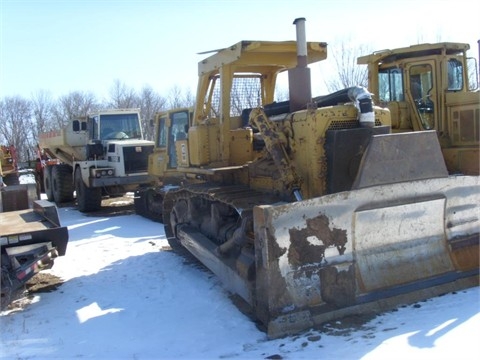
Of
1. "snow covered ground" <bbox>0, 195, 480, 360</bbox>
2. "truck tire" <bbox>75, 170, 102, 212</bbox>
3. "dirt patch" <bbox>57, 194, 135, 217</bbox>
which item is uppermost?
"truck tire" <bbox>75, 170, 102, 212</bbox>

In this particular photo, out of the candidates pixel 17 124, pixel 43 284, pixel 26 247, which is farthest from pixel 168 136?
pixel 17 124

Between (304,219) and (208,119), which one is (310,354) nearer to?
(304,219)

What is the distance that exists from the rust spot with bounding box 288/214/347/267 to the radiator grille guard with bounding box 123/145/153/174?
9150 millimetres

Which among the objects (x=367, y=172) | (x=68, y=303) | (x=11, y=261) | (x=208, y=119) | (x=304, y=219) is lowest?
(x=68, y=303)

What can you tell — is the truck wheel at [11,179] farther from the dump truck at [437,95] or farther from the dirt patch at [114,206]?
the dump truck at [437,95]

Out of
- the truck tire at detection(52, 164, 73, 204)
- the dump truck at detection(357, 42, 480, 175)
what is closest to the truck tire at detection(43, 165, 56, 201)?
the truck tire at detection(52, 164, 73, 204)

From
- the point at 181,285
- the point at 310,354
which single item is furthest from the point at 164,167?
the point at 310,354

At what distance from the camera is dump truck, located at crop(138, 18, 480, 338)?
4.14 m

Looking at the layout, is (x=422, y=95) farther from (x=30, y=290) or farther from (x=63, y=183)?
(x=63, y=183)

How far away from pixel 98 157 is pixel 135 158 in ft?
4.06

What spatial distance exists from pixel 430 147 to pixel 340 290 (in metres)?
1.62

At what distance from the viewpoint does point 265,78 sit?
7.01 metres

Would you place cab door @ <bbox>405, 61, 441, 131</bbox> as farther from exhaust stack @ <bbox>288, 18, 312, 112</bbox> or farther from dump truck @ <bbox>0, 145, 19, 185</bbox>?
dump truck @ <bbox>0, 145, 19, 185</bbox>

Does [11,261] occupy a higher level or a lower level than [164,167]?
lower
